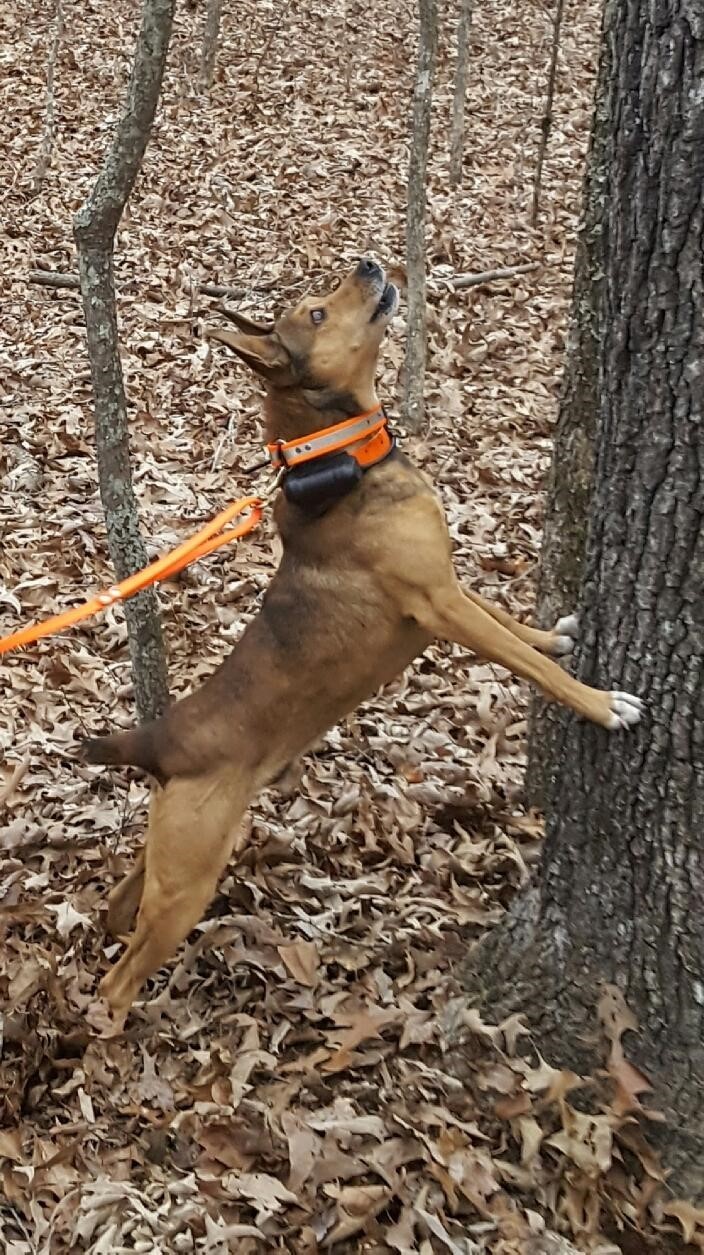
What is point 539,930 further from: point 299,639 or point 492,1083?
point 299,639

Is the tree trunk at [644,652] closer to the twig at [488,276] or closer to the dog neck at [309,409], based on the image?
the dog neck at [309,409]

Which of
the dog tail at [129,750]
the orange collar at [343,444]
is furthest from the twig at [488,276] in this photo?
the dog tail at [129,750]

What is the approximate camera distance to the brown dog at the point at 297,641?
4500 millimetres

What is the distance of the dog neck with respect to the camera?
4723 mm

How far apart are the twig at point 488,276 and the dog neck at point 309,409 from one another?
22.6ft

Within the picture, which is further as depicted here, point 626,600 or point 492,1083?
point 492,1083

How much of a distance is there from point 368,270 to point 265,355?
750mm

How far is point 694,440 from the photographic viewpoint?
10.1 ft

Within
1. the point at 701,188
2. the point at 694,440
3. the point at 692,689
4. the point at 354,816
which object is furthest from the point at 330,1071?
the point at 701,188

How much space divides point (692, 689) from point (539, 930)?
128 cm

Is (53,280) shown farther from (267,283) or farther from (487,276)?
(487,276)

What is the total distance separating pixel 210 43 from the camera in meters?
16.7

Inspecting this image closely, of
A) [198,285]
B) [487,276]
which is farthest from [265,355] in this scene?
[198,285]

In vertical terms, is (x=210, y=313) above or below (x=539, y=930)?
above
